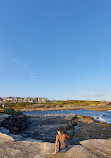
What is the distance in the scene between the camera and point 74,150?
418 inches

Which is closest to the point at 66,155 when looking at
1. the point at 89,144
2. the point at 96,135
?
the point at 89,144

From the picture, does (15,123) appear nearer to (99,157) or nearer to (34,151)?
(34,151)

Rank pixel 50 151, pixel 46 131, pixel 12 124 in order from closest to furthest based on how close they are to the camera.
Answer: pixel 50 151 < pixel 46 131 < pixel 12 124

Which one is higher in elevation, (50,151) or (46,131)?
(50,151)

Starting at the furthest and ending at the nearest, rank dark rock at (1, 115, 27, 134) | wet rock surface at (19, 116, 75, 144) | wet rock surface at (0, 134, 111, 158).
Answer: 1. dark rock at (1, 115, 27, 134)
2. wet rock surface at (19, 116, 75, 144)
3. wet rock surface at (0, 134, 111, 158)

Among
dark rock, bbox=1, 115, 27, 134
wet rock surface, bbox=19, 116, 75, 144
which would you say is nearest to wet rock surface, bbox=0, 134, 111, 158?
wet rock surface, bbox=19, 116, 75, 144

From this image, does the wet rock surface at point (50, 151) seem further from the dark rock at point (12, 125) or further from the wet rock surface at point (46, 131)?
the dark rock at point (12, 125)

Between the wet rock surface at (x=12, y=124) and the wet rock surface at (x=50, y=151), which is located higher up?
the wet rock surface at (x=50, y=151)

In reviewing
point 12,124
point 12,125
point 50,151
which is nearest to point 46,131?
point 12,125

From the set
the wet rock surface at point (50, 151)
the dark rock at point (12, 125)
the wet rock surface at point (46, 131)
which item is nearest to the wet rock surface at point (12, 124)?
the dark rock at point (12, 125)

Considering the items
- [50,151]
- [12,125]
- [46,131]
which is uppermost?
[50,151]

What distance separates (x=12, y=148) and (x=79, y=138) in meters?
11.0

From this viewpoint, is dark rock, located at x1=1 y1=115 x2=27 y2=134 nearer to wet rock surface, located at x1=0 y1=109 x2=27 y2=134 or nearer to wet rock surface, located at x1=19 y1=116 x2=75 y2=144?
wet rock surface, located at x1=0 y1=109 x2=27 y2=134

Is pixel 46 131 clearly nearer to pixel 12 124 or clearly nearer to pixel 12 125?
pixel 12 125
